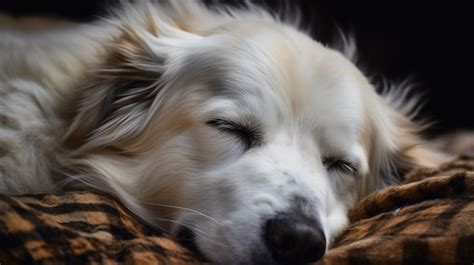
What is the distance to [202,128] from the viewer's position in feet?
5.47

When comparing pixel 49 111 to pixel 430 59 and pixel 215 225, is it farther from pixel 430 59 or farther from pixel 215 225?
pixel 430 59

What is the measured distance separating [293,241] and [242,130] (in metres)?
0.40

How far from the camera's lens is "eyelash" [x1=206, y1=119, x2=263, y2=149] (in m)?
1.66

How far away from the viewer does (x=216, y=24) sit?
212 centimetres

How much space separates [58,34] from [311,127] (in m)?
0.99

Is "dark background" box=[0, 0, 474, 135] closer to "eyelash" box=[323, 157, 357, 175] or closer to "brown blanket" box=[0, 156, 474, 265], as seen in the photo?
"eyelash" box=[323, 157, 357, 175]

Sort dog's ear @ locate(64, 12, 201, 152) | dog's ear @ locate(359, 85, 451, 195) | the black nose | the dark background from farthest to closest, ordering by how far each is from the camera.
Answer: the dark background
dog's ear @ locate(359, 85, 451, 195)
dog's ear @ locate(64, 12, 201, 152)
the black nose

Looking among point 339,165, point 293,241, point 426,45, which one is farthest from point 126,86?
point 426,45

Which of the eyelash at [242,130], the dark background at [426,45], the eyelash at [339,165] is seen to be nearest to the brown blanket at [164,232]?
the eyelash at [339,165]

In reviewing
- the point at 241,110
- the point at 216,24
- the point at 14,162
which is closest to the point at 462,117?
the point at 216,24

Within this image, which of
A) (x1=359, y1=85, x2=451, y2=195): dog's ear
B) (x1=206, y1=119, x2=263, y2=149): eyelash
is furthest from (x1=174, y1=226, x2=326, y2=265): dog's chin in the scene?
(x1=359, y1=85, x2=451, y2=195): dog's ear

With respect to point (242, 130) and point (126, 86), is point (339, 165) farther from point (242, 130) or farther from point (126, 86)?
point (126, 86)

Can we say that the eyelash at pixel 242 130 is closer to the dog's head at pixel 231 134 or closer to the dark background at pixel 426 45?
the dog's head at pixel 231 134

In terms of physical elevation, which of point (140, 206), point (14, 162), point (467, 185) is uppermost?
point (467, 185)
